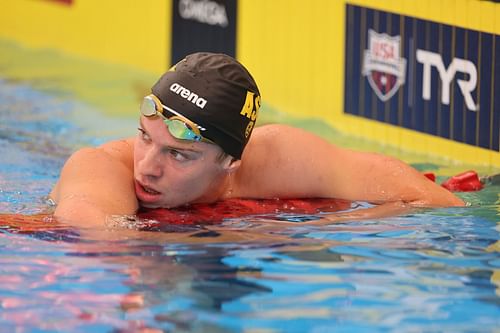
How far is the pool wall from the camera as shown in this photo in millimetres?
5410

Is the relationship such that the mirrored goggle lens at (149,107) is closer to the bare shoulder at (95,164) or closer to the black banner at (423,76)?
the bare shoulder at (95,164)

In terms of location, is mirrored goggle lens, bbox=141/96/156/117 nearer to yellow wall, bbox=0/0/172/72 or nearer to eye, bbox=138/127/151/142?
eye, bbox=138/127/151/142

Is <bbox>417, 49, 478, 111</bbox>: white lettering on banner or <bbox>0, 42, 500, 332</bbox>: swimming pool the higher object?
<bbox>417, 49, 478, 111</bbox>: white lettering on banner

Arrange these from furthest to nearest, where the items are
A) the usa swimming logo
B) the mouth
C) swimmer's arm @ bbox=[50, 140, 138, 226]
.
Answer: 1. the usa swimming logo
2. the mouth
3. swimmer's arm @ bbox=[50, 140, 138, 226]

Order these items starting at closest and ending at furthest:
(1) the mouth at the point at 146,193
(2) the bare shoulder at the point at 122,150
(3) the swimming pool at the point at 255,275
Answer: (3) the swimming pool at the point at 255,275, (1) the mouth at the point at 146,193, (2) the bare shoulder at the point at 122,150

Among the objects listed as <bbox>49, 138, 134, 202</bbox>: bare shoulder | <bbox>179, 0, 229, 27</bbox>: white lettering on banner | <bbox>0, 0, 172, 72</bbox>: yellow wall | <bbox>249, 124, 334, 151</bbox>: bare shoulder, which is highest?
<bbox>179, 0, 229, 27</bbox>: white lettering on banner

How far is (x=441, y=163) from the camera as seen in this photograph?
5617 mm

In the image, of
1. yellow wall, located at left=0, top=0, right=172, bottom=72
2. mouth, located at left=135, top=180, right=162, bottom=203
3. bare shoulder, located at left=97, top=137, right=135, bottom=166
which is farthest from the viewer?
yellow wall, located at left=0, top=0, right=172, bottom=72

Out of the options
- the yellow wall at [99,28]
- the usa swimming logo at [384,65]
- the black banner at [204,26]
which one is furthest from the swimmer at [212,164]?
the yellow wall at [99,28]

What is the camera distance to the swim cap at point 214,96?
12.4 feet

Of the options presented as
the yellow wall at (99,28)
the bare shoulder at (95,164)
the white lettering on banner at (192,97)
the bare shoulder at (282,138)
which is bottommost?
the yellow wall at (99,28)

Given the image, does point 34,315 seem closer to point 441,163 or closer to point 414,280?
point 414,280

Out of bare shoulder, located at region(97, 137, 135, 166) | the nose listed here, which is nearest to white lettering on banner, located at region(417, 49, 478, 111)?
bare shoulder, located at region(97, 137, 135, 166)

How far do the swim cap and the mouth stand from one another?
0.26 meters
